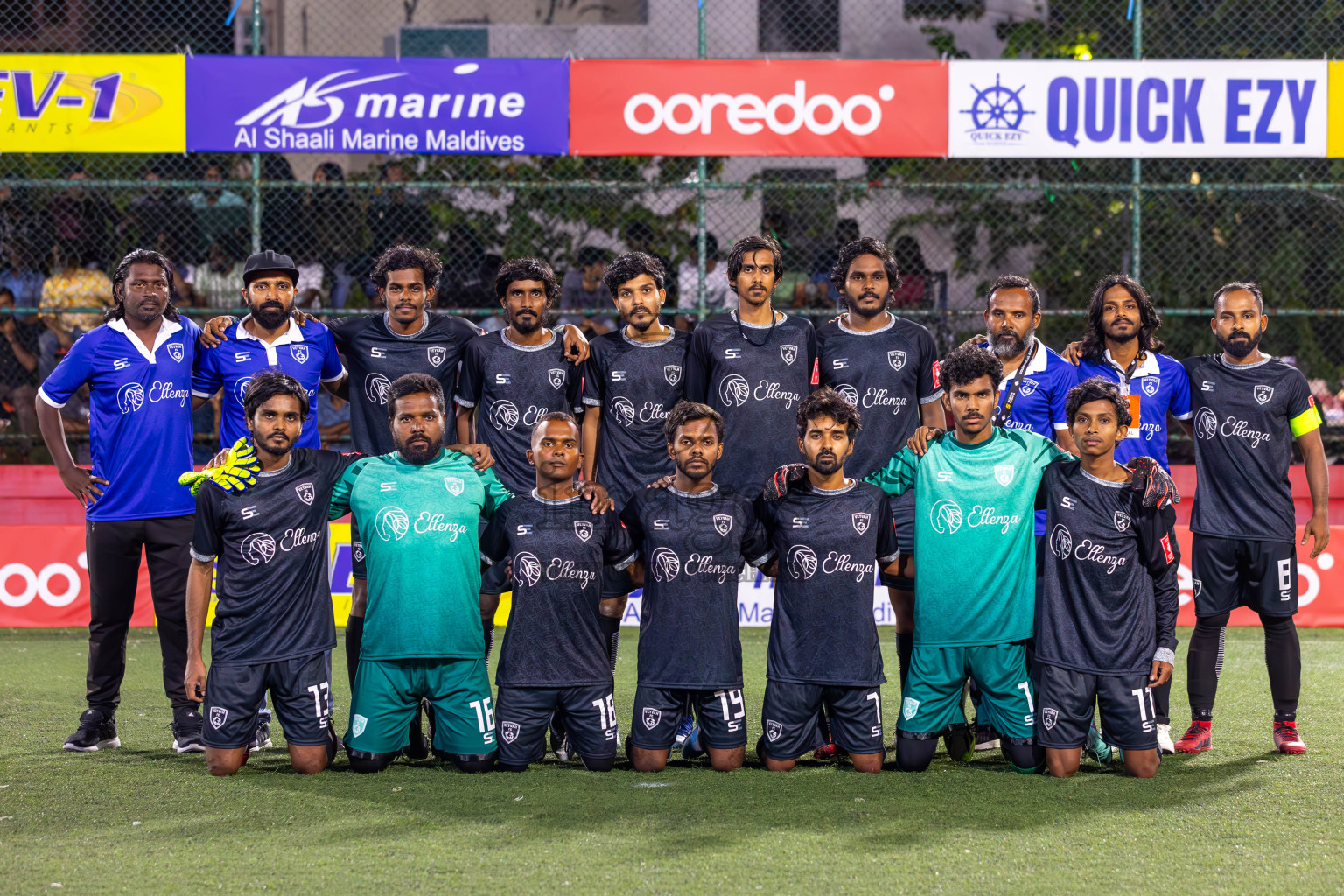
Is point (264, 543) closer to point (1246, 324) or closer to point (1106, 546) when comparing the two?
point (1106, 546)

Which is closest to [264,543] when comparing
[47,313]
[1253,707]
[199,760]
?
[199,760]

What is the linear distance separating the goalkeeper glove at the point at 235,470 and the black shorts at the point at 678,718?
178 cm

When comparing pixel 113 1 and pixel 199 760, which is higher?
pixel 113 1

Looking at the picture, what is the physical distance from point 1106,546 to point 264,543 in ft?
11.0

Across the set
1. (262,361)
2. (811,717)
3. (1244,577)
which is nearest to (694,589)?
(811,717)

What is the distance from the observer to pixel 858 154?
10.3m

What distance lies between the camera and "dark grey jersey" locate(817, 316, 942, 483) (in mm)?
5879

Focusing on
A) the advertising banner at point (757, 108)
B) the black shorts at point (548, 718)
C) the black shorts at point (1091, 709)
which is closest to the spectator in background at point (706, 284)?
the advertising banner at point (757, 108)

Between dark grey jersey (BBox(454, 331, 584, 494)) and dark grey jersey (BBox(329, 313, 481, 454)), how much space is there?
0.42ft

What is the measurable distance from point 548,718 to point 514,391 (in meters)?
1.48

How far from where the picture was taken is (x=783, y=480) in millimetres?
5398

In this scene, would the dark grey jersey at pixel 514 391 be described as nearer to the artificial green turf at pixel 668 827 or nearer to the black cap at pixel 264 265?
the black cap at pixel 264 265

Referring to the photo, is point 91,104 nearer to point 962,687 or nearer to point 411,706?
point 411,706

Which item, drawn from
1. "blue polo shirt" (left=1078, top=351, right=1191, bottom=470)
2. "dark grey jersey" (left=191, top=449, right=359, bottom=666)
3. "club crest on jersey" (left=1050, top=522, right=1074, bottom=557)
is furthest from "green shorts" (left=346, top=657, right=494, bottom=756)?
"blue polo shirt" (left=1078, top=351, right=1191, bottom=470)
